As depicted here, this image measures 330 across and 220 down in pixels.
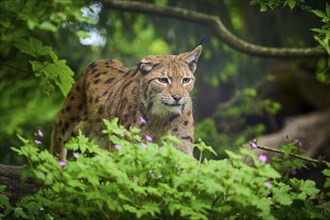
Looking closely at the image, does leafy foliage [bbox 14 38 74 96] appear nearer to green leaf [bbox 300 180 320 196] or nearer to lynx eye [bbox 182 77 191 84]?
lynx eye [bbox 182 77 191 84]

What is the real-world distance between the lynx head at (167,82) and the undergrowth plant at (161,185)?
6.09 ft

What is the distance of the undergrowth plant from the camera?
4.54 m

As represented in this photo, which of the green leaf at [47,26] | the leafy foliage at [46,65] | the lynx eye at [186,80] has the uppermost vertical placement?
the green leaf at [47,26]

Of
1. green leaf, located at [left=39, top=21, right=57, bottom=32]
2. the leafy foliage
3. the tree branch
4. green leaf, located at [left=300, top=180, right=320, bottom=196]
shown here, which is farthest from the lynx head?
green leaf, located at [left=39, top=21, right=57, bottom=32]

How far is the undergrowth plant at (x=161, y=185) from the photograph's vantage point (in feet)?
14.9

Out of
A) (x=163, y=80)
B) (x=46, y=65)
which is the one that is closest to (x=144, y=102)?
(x=163, y=80)

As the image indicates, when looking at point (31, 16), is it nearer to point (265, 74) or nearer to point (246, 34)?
point (246, 34)

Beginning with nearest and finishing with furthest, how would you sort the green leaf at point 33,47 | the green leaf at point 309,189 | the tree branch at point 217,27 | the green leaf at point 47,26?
1. the green leaf at point 47,26
2. the green leaf at point 309,189
3. the green leaf at point 33,47
4. the tree branch at point 217,27

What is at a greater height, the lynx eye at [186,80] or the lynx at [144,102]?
the lynx eye at [186,80]

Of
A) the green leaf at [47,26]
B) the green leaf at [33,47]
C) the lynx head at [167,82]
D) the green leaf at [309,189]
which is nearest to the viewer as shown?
the green leaf at [47,26]

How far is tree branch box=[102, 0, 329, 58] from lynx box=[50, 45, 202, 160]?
1516 millimetres

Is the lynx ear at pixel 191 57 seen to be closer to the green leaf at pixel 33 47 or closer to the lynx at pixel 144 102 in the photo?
the lynx at pixel 144 102

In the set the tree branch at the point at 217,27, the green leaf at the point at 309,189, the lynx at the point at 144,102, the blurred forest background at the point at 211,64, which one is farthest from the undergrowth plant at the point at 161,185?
the tree branch at the point at 217,27

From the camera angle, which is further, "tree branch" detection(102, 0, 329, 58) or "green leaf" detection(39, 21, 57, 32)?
"tree branch" detection(102, 0, 329, 58)
